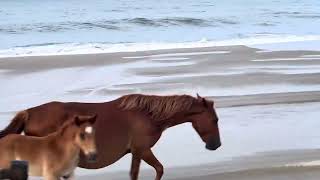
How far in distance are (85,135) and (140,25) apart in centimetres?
2880

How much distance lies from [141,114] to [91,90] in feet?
22.8

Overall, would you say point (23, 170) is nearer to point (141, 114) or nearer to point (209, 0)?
point (141, 114)

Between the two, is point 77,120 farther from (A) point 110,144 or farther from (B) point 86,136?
(A) point 110,144

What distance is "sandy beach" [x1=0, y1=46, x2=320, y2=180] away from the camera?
7.52m

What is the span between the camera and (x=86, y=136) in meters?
4.69

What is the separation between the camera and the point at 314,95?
39.5 feet

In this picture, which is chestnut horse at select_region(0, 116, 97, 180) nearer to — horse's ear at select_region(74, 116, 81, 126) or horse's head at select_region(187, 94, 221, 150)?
horse's ear at select_region(74, 116, 81, 126)

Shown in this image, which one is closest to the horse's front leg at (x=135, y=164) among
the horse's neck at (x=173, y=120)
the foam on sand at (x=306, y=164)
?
the horse's neck at (x=173, y=120)

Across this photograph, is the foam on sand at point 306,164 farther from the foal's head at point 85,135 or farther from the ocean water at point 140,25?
the ocean water at point 140,25

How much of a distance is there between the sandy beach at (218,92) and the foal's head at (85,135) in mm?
2318

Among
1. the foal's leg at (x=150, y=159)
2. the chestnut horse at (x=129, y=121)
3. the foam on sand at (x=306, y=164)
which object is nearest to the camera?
the chestnut horse at (x=129, y=121)

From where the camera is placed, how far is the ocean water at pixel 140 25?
24.4 meters

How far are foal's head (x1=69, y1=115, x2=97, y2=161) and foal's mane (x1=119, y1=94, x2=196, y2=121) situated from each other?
106 centimetres

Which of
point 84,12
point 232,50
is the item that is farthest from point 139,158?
point 84,12
